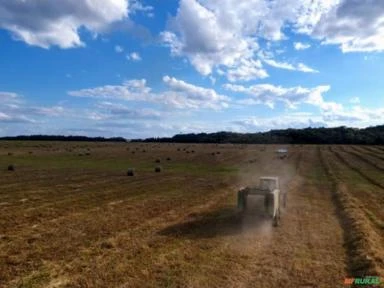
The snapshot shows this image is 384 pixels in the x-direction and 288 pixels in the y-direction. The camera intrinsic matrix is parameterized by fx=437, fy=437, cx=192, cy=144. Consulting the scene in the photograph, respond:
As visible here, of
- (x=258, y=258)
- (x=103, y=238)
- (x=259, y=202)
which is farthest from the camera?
(x=259, y=202)

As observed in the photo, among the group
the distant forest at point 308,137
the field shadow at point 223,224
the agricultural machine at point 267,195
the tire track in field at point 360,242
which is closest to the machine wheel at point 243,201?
the agricultural machine at point 267,195

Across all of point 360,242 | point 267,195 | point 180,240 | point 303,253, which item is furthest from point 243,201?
point 360,242

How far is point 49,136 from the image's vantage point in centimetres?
19900

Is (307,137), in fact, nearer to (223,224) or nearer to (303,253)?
(223,224)

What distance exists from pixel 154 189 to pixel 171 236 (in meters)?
12.6

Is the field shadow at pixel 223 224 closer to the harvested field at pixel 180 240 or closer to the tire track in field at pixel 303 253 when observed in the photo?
the harvested field at pixel 180 240

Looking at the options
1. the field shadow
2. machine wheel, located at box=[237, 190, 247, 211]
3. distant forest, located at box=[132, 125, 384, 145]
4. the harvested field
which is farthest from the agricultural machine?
distant forest, located at box=[132, 125, 384, 145]

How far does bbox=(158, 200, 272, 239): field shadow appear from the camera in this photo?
14672 millimetres

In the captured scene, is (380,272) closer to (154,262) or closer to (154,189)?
(154,262)

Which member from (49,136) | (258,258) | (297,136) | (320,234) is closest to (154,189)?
(320,234)

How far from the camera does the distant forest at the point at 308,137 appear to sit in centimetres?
14100

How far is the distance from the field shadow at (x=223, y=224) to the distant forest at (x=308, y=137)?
122541mm

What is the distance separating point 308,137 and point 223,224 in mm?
140310

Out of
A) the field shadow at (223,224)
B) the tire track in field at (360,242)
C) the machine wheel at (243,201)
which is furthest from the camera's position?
the machine wheel at (243,201)
